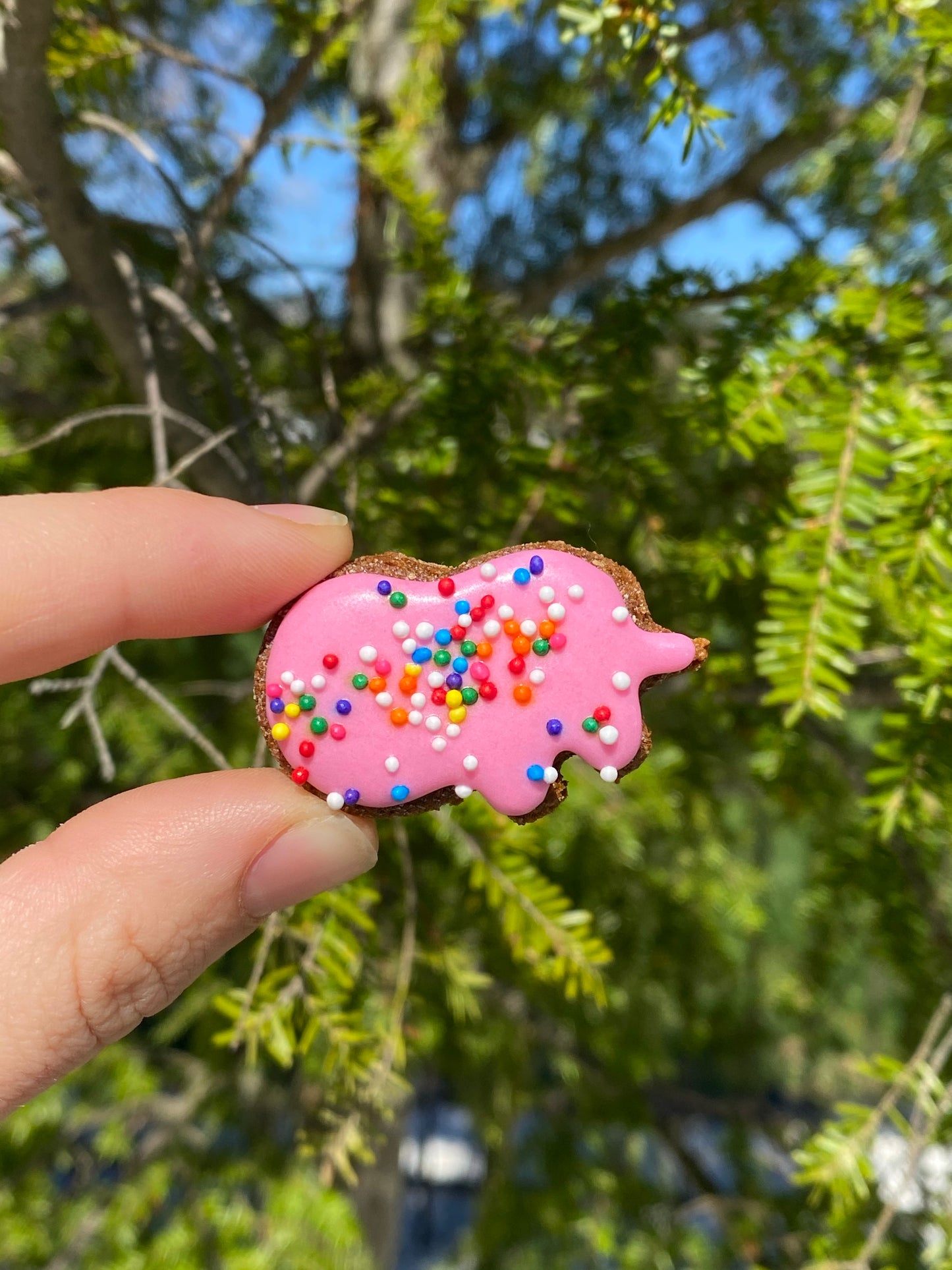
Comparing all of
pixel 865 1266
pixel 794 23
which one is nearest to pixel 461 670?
pixel 865 1266

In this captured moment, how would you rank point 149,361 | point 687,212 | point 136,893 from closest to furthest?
point 136,893
point 149,361
point 687,212

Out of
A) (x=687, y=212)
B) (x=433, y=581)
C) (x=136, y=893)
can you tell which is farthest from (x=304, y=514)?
(x=687, y=212)

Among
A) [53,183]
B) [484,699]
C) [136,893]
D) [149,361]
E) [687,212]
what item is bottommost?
[136,893]

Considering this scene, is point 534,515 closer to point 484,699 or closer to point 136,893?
point 484,699

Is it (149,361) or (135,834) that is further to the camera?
(149,361)

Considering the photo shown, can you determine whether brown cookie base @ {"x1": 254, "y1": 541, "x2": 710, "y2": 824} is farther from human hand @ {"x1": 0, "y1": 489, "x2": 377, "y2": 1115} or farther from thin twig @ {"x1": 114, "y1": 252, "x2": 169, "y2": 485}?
thin twig @ {"x1": 114, "y1": 252, "x2": 169, "y2": 485}

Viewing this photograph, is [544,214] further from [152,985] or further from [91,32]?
[152,985]

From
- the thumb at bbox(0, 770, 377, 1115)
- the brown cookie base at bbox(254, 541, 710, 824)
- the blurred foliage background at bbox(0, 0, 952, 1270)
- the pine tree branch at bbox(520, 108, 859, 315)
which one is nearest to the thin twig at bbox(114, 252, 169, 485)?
the blurred foliage background at bbox(0, 0, 952, 1270)

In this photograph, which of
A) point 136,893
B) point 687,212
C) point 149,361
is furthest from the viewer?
point 687,212
